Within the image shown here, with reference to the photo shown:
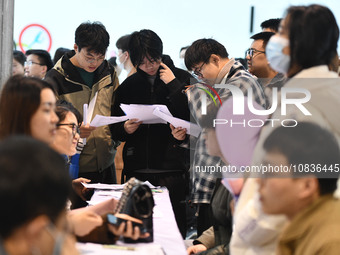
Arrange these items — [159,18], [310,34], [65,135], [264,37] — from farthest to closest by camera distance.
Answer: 1. [159,18]
2. [264,37]
3. [65,135]
4. [310,34]

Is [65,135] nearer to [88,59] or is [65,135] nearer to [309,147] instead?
[88,59]

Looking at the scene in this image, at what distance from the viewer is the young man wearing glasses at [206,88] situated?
123 inches

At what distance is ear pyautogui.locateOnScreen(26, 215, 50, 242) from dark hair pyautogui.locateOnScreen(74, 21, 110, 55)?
8.61ft

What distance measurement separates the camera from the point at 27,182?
3.38 ft

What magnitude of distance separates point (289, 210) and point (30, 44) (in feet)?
20.5

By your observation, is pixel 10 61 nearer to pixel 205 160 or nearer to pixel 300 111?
pixel 205 160

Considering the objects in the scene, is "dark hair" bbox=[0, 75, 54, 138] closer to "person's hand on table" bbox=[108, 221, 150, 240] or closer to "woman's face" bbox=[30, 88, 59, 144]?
"woman's face" bbox=[30, 88, 59, 144]

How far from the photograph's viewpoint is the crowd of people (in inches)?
43.4

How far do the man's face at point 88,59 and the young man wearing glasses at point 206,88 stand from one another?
2.01ft

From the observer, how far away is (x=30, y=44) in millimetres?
7230

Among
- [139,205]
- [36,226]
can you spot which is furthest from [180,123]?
[36,226]

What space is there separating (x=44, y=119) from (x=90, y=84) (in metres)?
1.77

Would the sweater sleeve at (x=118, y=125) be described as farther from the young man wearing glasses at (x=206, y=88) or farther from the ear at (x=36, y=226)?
the ear at (x=36, y=226)

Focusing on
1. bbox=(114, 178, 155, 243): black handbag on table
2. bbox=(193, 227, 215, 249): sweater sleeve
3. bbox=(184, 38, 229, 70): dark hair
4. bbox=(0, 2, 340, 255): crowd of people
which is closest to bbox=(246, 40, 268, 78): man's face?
bbox=(0, 2, 340, 255): crowd of people
